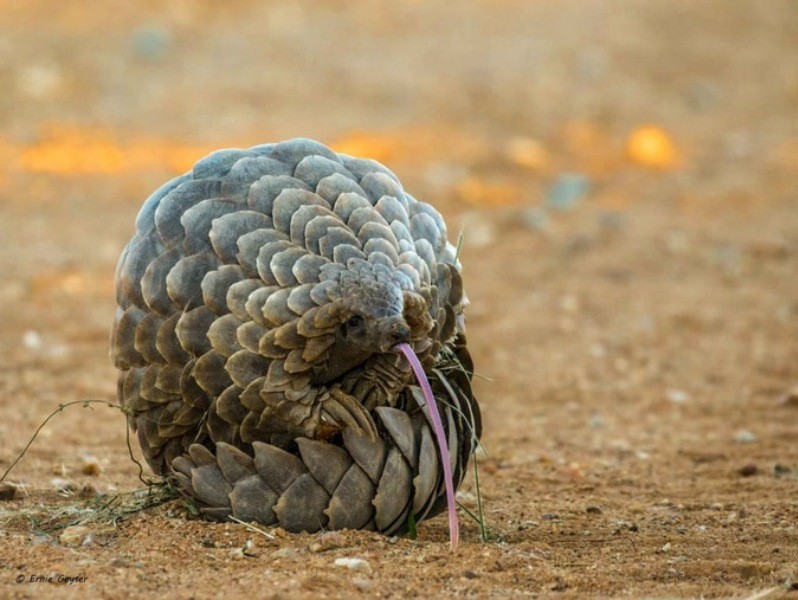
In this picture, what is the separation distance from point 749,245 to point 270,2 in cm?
749

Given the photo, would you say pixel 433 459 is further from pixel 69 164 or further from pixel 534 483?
pixel 69 164

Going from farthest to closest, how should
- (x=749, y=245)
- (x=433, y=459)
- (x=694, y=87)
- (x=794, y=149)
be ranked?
1. (x=694, y=87)
2. (x=794, y=149)
3. (x=749, y=245)
4. (x=433, y=459)

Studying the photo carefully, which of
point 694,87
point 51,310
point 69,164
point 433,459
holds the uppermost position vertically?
point 694,87

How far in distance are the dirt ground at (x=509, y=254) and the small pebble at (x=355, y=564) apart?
0.07 ft

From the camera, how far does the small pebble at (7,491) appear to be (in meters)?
4.64

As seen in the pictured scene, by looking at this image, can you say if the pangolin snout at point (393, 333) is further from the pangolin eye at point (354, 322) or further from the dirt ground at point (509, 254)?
the dirt ground at point (509, 254)

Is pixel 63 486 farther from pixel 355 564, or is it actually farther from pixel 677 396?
pixel 677 396

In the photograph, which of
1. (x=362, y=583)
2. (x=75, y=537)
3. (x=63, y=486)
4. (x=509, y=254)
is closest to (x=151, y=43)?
(x=509, y=254)

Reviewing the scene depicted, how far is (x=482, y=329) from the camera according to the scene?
8391 mm

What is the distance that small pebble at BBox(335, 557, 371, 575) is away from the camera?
3.65 m

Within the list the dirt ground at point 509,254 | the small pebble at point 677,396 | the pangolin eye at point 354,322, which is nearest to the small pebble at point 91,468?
the dirt ground at point 509,254

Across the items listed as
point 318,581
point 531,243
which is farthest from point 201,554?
point 531,243

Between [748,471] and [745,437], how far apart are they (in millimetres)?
774

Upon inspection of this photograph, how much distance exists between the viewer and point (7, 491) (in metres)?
4.65
